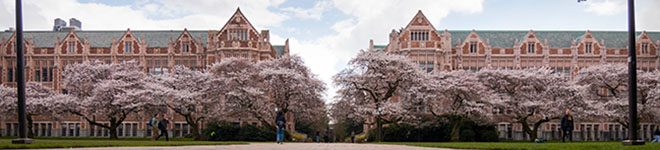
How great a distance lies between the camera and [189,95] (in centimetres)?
5259

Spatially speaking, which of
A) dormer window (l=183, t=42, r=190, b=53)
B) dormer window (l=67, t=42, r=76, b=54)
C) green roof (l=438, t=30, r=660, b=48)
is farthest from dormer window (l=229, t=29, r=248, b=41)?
green roof (l=438, t=30, r=660, b=48)

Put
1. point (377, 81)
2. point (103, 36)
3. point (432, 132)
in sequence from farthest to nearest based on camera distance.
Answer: point (103, 36)
point (432, 132)
point (377, 81)

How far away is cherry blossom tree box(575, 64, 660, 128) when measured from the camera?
180 ft

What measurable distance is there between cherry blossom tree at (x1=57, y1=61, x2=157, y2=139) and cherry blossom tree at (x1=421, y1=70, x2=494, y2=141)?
21255 mm

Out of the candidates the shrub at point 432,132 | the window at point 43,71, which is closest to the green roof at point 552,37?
the shrub at point 432,132

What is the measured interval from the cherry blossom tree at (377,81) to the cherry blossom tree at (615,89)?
1423cm

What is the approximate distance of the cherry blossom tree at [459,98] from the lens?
50.4 metres

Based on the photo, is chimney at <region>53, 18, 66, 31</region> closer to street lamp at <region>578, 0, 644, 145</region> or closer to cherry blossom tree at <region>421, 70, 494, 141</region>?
cherry blossom tree at <region>421, 70, 494, 141</region>

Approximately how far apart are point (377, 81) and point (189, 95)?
570 inches

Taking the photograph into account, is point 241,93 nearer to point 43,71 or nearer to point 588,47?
point 43,71

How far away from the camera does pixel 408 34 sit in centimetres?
6788

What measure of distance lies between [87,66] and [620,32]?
188 feet

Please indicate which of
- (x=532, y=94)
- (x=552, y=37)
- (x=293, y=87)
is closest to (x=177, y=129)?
(x=293, y=87)

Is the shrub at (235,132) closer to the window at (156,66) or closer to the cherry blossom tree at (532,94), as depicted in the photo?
the cherry blossom tree at (532,94)
